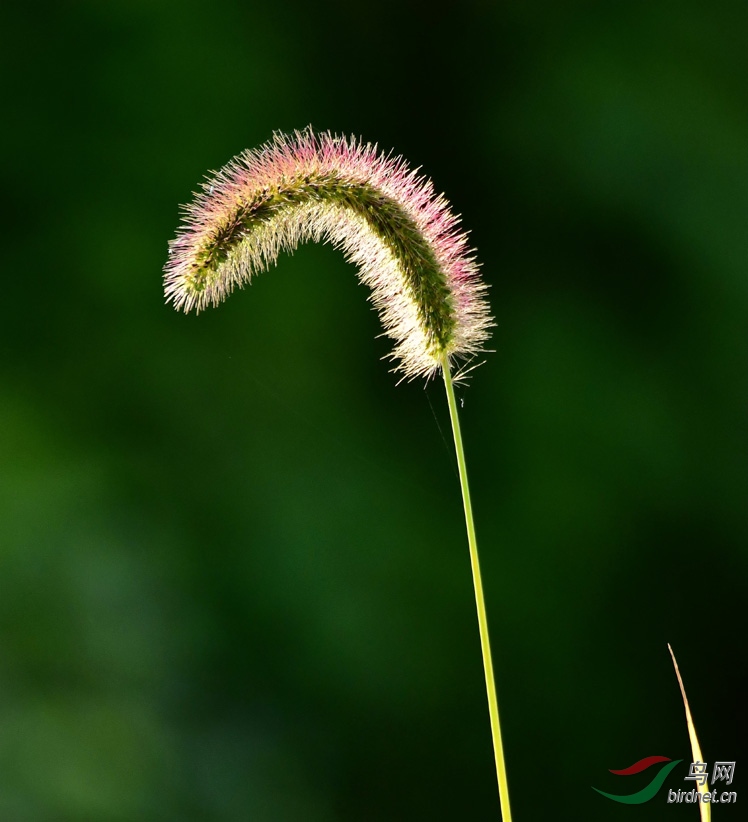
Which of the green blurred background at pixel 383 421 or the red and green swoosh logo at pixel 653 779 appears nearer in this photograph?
the red and green swoosh logo at pixel 653 779

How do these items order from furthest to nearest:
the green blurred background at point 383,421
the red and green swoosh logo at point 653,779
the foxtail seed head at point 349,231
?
the green blurred background at point 383,421, the red and green swoosh logo at point 653,779, the foxtail seed head at point 349,231

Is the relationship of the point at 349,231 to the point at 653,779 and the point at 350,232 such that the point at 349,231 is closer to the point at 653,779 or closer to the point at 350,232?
the point at 350,232

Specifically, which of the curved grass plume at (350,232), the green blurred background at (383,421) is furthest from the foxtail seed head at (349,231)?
the green blurred background at (383,421)

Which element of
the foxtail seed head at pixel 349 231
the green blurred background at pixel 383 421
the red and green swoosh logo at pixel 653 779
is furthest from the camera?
the green blurred background at pixel 383 421

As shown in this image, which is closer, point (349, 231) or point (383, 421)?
point (349, 231)

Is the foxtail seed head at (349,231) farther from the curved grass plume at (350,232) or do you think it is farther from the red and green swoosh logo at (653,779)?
the red and green swoosh logo at (653,779)

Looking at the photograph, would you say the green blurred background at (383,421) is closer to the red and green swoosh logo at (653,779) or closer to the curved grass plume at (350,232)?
the red and green swoosh logo at (653,779)

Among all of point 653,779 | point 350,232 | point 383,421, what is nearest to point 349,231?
point 350,232

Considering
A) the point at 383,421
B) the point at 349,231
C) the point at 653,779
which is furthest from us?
the point at 383,421

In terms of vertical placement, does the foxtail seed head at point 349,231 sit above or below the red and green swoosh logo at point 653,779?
above

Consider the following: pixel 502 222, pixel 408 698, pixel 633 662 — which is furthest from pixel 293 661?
pixel 502 222
